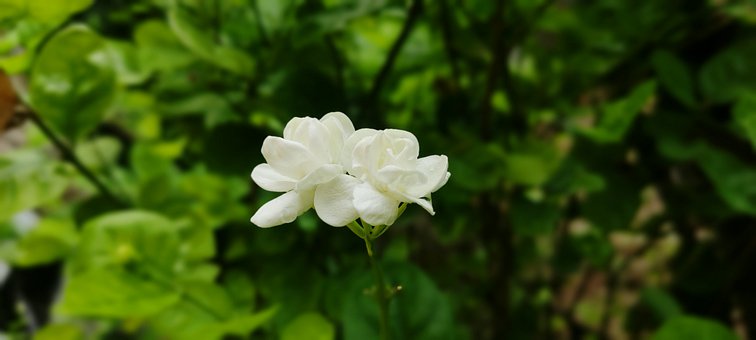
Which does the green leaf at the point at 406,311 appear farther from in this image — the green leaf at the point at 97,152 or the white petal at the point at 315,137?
the green leaf at the point at 97,152

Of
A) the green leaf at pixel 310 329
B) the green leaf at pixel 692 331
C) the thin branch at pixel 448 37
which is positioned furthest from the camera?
the thin branch at pixel 448 37

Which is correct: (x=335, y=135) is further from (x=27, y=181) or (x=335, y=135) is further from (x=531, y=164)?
(x=27, y=181)

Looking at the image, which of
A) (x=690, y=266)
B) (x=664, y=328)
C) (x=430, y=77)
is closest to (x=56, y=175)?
(x=430, y=77)

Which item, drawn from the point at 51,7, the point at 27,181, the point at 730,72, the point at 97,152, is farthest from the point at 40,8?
the point at 730,72

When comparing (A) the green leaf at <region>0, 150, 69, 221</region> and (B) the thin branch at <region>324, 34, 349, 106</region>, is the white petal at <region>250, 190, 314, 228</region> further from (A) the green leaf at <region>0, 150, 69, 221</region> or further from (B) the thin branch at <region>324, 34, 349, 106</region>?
(A) the green leaf at <region>0, 150, 69, 221</region>

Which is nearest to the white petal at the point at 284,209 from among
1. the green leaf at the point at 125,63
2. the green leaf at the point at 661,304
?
the green leaf at the point at 125,63

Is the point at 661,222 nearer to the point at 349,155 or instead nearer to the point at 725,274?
the point at 725,274

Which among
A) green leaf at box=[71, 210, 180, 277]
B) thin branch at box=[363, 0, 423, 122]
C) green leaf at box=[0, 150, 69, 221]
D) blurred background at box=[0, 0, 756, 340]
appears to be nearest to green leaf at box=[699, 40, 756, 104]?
blurred background at box=[0, 0, 756, 340]
